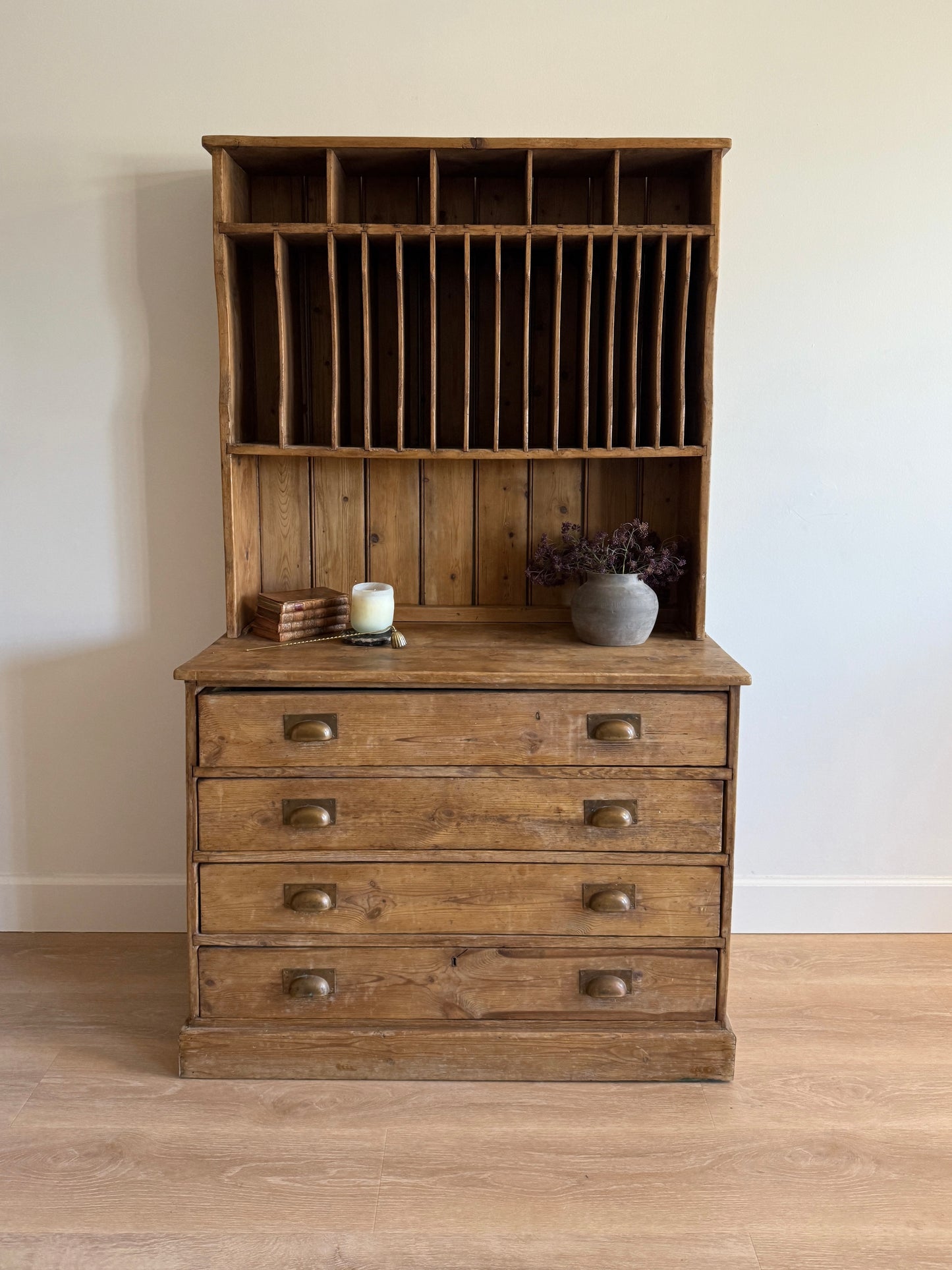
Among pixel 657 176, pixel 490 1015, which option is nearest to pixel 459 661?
pixel 490 1015

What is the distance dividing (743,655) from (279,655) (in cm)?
119

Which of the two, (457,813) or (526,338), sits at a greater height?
(526,338)

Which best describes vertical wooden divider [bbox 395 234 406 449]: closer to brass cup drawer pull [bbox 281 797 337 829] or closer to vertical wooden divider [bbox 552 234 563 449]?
vertical wooden divider [bbox 552 234 563 449]

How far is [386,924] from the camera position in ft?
6.39

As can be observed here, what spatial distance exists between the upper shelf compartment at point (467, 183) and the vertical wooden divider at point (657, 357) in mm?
166

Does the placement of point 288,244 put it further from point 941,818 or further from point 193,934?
point 941,818

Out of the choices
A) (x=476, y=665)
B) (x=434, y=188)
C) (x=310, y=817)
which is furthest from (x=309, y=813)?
(x=434, y=188)

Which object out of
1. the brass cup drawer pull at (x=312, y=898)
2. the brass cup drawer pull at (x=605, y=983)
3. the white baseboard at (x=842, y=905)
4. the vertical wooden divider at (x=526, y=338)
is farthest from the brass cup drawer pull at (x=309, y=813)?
the white baseboard at (x=842, y=905)

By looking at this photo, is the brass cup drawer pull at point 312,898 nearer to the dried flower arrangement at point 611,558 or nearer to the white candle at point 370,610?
the white candle at point 370,610

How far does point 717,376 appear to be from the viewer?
2.35 m

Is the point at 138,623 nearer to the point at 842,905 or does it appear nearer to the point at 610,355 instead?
the point at 610,355

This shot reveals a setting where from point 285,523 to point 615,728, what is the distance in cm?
98

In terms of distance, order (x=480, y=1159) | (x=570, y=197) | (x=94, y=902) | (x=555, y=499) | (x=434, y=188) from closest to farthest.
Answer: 1. (x=480, y=1159)
2. (x=434, y=188)
3. (x=570, y=197)
4. (x=555, y=499)
5. (x=94, y=902)

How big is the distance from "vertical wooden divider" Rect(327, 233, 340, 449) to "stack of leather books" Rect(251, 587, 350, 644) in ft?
1.12
